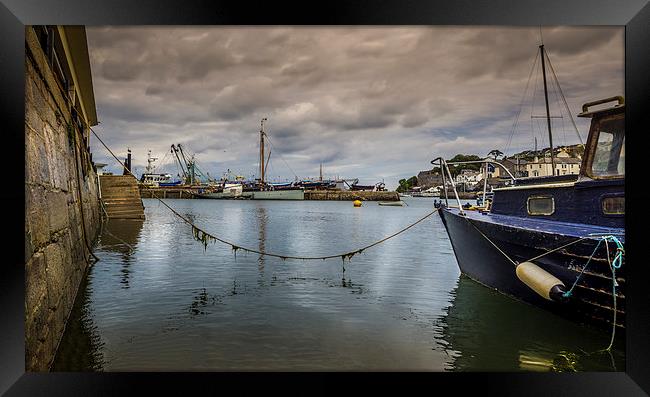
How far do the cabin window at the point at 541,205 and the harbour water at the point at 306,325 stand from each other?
1.41 m

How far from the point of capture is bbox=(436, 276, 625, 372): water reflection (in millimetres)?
4566

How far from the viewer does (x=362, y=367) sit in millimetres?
4516

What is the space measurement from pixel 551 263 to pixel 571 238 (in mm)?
450

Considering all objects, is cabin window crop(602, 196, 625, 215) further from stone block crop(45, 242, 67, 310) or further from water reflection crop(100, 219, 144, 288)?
water reflection crop(100, 219, 144, 288)

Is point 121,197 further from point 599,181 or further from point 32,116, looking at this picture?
point 599,181

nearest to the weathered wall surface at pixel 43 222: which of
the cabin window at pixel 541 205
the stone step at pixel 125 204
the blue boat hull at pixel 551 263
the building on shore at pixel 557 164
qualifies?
the blue boat hull at pixel 551 263

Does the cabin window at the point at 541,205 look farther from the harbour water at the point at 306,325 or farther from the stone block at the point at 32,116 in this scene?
the stone block at the point at 32,116

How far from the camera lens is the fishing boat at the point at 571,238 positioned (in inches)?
172

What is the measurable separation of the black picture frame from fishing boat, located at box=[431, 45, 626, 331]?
99 centimetres

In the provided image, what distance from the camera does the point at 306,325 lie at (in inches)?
233

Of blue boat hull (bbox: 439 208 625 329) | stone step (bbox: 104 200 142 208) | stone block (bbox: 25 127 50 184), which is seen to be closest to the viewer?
stone block (bbox: 25 127 50 184)

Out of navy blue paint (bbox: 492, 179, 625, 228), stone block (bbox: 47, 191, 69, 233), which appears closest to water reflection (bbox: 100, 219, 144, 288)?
stone block (bbox: 47, 191, 69, 233)

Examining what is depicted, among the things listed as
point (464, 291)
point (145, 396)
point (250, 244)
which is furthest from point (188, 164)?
point (145, 396)

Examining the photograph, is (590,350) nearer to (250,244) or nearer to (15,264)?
(15,264)
